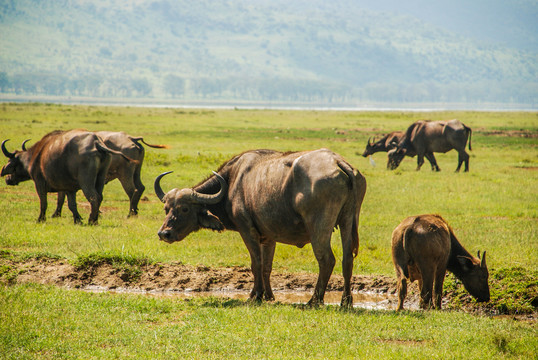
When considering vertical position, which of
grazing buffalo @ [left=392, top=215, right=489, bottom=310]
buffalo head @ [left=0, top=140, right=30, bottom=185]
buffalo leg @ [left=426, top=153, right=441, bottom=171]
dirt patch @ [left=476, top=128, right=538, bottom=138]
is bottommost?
dirt patch @ [left=476, top=128, right=538, bottom=138]

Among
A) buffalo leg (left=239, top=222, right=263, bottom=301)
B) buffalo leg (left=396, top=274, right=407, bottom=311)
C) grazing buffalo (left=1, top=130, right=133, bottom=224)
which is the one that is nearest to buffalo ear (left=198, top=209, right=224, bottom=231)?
buffalo leg (left=239, top=222, right=263, bottom=301)

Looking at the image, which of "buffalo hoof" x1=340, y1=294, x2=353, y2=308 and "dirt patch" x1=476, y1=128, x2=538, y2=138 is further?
"dirt patch" x1=476, y1=128, x2=538, y2=138

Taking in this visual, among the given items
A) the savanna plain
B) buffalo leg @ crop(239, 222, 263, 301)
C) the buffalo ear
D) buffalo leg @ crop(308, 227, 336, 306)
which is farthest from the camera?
the buffalo ear

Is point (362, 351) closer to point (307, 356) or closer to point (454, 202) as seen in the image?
point (307, 356)

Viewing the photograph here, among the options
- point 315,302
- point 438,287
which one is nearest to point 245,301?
point 315,302

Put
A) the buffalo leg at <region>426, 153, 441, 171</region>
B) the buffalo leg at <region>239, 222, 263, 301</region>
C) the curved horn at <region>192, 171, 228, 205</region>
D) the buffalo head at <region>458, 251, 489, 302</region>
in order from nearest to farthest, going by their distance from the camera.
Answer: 1. the buffalo head at <region>458, 251, 489, 302</region>
2. the buffalo leg at <region>239, 222, 263, 301</region>
3. the curved horn at <region>192, 171, 228, 205</region>
4. the buffalo leg at <region>426, 153, 441, 171</region>

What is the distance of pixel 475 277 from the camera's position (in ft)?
32.7

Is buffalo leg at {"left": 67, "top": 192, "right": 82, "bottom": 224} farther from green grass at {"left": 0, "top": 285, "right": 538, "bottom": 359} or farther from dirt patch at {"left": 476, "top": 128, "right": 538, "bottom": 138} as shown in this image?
dirt patch at {"left": 476, "top": 128, "right": 538, "bottom": 138}

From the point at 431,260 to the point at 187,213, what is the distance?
3.97 m

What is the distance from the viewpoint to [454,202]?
19469mm

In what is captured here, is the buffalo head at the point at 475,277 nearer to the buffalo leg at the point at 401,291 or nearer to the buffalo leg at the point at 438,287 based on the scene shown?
the buffalo leg at the point at 438,287

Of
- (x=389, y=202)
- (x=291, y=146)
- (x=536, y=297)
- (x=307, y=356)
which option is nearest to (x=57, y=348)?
(x=307, y=356)

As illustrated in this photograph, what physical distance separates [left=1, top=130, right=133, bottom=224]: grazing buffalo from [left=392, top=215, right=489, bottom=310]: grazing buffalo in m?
8.06

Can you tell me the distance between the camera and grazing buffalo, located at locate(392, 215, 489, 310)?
Result: 9.45 meters
